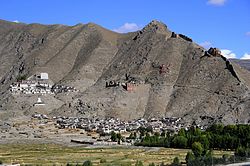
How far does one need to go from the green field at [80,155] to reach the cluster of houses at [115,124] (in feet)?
95.0

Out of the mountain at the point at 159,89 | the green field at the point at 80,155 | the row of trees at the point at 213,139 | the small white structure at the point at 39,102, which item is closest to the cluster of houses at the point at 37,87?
the mountain at the point at 159,89

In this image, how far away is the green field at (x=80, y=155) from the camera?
7994 cm

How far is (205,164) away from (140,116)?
3710 inches

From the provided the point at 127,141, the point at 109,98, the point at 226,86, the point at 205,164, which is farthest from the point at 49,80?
Result: the point at 205,164

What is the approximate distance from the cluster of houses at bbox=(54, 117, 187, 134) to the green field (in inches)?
1141

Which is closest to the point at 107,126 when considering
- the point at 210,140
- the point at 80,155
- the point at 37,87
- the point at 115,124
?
the point at 115,124

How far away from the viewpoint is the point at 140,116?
15375 cm

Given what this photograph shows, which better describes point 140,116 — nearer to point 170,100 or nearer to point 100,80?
point 170,100

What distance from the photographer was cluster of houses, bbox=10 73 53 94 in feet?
580

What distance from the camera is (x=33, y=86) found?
18138 centimetres

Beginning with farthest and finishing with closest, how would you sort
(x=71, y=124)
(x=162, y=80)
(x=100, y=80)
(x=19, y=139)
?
(x=100, y=80) → (x=162, y=80) → (x=71, y=124) → (x=19, y=139)

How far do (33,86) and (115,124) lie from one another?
4693cm

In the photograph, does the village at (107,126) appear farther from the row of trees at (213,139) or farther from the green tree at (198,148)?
the green tree at (198,148)

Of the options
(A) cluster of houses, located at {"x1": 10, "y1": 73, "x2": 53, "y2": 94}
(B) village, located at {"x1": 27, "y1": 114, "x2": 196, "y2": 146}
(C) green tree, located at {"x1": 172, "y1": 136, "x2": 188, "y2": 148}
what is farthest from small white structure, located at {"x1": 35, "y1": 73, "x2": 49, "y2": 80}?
(C) green tree, located at {"x1": 172, "y1": 136, "x2": 188, "y2": 148}
